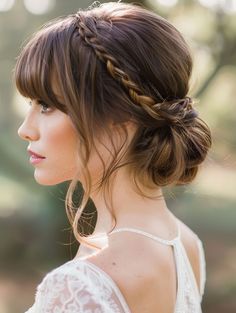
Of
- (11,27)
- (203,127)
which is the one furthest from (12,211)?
(203,127)

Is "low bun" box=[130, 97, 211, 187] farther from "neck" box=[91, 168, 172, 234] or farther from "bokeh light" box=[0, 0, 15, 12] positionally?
"bokeh light" box=[0, 0, 15, 12]

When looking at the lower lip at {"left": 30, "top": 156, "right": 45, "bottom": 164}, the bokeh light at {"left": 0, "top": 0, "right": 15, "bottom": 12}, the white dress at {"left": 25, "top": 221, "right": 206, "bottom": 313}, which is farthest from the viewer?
→ the bokeh light at {"left": 0, "top": 0, "right": 15, "bottom": 12}

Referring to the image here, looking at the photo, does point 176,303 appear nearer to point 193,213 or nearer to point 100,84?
point 100,84

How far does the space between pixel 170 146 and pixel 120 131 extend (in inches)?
4.3

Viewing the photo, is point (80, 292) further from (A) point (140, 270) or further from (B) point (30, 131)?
(B) point (30, 131)

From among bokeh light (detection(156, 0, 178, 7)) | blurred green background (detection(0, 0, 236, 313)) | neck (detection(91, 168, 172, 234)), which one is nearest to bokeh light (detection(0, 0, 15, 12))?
blurred green background (detection(0, 0, 236, 313))

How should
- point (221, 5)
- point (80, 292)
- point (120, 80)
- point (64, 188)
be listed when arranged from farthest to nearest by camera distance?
point (221, 5)
point (64, 188)
point (120, 80)
point (80, 292)

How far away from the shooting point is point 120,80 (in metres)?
1.33

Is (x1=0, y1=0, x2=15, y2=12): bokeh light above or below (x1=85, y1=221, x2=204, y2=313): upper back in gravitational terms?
below

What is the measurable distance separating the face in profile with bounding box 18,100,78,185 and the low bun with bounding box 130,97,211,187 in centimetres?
12

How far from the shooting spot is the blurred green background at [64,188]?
10.7 ft

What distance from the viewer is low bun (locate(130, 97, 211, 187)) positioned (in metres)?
1.38

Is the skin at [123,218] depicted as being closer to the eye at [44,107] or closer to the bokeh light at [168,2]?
the eye at [44,107]

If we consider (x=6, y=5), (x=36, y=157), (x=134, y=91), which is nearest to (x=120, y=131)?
(x=134, y=91)
